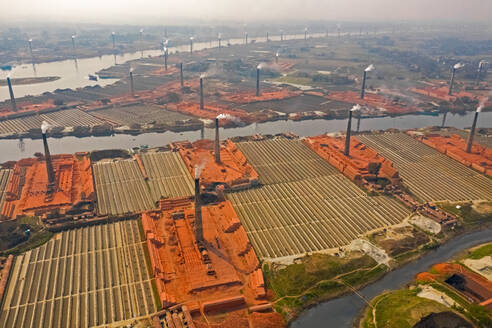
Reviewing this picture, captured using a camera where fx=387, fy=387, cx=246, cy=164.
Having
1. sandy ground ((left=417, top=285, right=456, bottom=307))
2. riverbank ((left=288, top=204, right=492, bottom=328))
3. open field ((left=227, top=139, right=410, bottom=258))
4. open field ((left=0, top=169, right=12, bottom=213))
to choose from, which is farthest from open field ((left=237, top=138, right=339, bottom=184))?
open field ((left=0, top=169, right=12, bottom=213))

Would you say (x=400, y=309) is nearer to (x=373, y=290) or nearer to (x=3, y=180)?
(x=373, y=290)

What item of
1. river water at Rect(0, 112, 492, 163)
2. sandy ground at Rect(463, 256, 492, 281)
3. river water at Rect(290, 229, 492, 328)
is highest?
sandy ground at Rect(463, 256, 492, 281)

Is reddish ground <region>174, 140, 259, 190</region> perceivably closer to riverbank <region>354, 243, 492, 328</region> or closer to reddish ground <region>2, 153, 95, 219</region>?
reddish ground <region>2, 153, 95, 219</region>

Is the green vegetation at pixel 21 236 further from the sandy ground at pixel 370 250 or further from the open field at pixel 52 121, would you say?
the open field at pixel 52 121

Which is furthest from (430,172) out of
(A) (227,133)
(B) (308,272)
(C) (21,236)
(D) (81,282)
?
(C) (21,236)

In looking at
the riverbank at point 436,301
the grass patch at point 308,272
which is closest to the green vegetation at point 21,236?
the grass patch at point 308,272

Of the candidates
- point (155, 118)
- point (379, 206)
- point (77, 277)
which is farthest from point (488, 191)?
point (155, 118)
